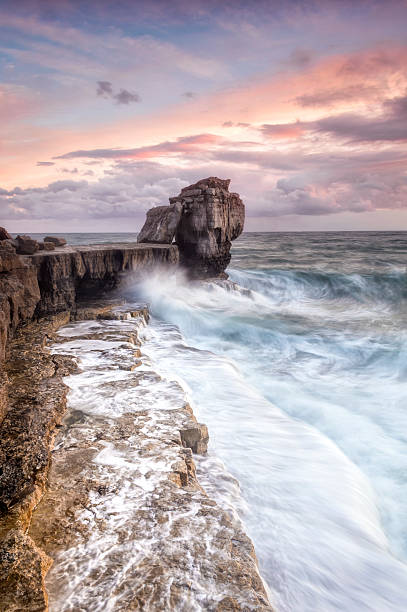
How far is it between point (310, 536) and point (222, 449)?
1.45 m

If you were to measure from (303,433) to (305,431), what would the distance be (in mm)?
97

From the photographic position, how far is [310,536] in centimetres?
336

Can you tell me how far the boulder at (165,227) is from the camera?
14492mm

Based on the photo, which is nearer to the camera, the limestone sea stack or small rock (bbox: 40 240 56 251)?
small rock (bbox: 40 240 56 251)

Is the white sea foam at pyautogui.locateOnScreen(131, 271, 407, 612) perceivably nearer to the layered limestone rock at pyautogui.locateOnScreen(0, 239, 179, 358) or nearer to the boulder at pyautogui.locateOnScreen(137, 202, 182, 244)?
the layered limestone rock at pyautogui.locateOnScreen(0, 239, 179, 358)

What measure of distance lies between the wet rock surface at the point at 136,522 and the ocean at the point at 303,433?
0.54m

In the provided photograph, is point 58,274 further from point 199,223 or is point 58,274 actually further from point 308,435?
point 199,223

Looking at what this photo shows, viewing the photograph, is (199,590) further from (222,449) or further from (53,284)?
(53,284)

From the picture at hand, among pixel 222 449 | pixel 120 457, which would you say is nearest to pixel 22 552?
pixel 120 457

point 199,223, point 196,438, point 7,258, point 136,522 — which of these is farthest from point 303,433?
point 199,223

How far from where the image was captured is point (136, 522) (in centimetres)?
256

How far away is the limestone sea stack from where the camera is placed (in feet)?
47.9

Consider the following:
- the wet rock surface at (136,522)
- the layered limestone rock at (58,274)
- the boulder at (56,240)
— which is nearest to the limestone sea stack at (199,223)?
the layered limestone rock at (58,274)

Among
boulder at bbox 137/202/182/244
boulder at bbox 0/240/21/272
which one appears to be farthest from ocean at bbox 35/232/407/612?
boulder at bbox 0/240/21/272
